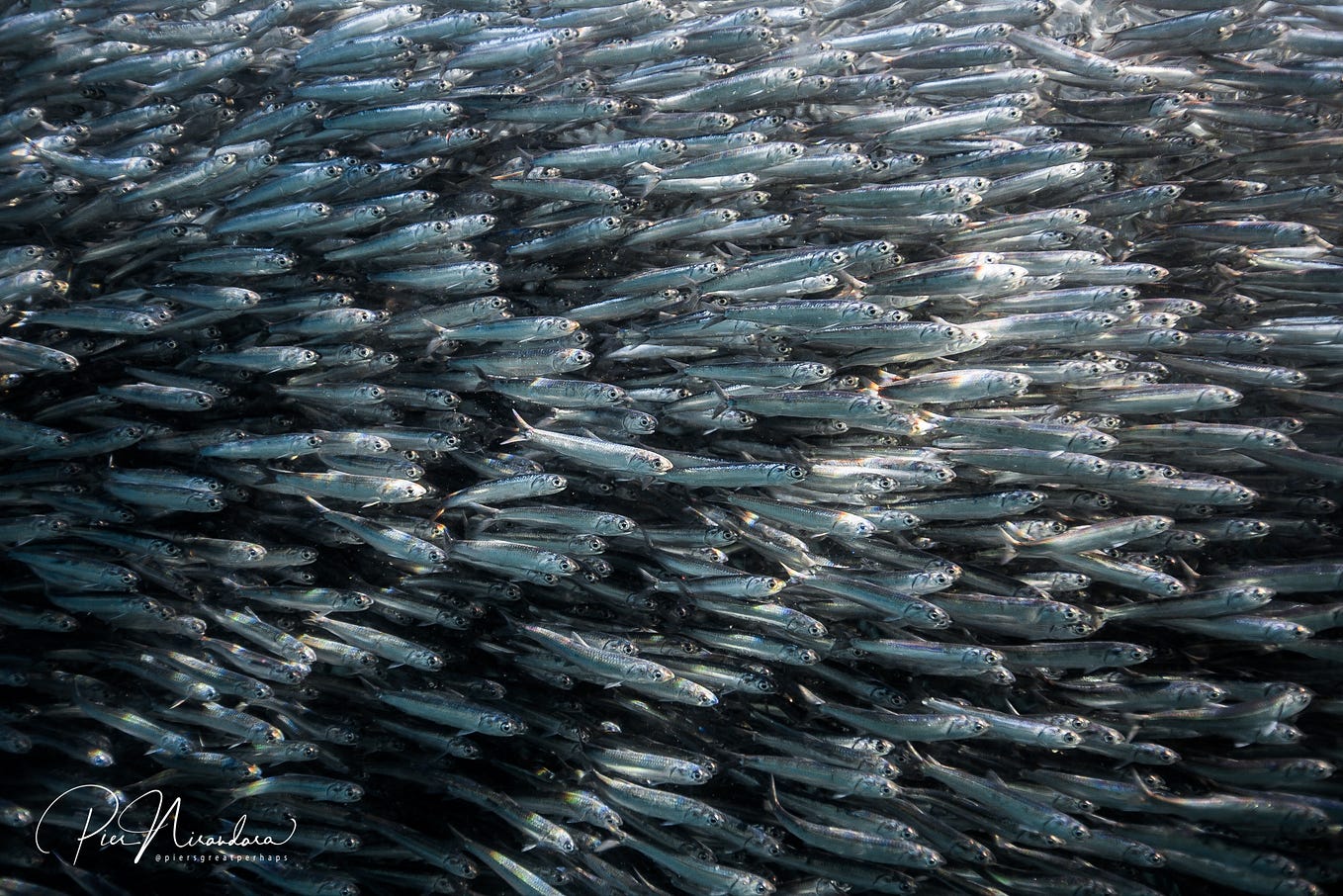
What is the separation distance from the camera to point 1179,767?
3682mm

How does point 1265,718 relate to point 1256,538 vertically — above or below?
below

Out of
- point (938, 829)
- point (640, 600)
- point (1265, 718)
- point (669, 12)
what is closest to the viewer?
point (1265, 718)

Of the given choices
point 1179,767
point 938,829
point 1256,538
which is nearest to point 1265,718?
point 1179,767

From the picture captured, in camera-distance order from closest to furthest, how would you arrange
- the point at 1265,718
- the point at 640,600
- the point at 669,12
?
1. the point at 1265,718
2. the point at 640,600
3. the point at 669,12

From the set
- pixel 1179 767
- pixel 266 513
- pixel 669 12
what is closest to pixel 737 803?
pixel 1179 767

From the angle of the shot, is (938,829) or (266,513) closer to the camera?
(938,829)

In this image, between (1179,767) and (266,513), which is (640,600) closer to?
(266,513)

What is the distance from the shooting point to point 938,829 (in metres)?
3.67

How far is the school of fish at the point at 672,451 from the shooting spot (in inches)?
143

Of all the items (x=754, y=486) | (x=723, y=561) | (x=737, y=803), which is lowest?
(x=737, y=803)

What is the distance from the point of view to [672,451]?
3.82 metres

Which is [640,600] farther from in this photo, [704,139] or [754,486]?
[704,139]

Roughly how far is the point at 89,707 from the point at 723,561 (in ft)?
9.90

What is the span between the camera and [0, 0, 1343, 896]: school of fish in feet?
11.9
